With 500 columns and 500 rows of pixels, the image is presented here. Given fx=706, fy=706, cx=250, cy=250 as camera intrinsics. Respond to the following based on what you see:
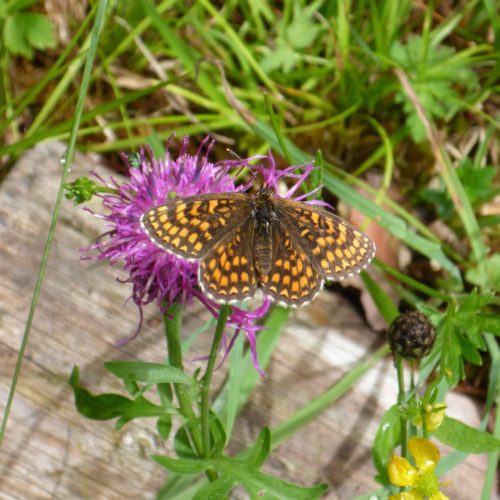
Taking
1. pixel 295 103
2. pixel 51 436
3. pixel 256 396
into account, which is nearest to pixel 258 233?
pixel 256 396

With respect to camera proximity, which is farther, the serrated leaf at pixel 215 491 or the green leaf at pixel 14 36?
the green leaf at pixel 14 36

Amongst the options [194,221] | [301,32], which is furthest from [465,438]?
[301,32]

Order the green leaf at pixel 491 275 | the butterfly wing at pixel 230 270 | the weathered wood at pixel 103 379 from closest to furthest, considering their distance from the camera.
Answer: the butterfly wing at pixel 230 270, the weathered wood at pixel 103 379, the green leaf at pixel 491 275

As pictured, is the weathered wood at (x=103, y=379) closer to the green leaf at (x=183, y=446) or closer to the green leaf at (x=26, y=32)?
the green leaf at (x=183, y=446)

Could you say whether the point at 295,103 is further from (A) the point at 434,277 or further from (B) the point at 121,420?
(B) the point at 121,420

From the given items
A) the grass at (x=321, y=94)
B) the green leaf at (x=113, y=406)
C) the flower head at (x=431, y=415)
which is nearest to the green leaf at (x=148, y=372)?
the green leaf at (x=113, y=406)

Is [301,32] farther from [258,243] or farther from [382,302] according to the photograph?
[258,243]
